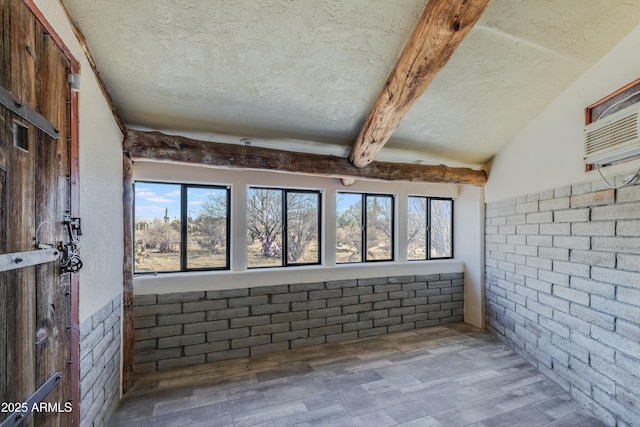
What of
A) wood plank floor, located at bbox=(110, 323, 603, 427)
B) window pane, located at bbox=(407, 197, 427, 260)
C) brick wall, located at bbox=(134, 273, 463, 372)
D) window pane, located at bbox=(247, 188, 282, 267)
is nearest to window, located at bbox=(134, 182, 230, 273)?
window pane, located at bbox=(247, 188, 282, 267)

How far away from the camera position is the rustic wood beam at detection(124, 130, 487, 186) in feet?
8.43

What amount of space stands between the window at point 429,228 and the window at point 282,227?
1581 millimetres

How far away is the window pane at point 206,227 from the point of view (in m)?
3.31

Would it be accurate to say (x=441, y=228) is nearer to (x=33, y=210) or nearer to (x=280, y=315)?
(x=280, y=315)

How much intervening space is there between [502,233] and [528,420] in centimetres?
215

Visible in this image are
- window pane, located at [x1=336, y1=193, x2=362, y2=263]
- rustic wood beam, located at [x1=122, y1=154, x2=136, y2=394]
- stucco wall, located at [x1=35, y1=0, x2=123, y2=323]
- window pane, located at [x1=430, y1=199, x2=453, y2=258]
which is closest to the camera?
stucco wall, located at [x1=35, y1=0, x2=123, y2=323]

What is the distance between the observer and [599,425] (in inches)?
85.1

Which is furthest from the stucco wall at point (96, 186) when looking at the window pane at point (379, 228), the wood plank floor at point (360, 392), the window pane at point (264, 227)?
the window pane at point (379, 228)

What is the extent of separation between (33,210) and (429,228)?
4.53 meters

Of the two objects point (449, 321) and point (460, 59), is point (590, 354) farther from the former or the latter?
point (460, 59)

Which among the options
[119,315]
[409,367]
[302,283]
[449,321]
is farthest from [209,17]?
[449,321]

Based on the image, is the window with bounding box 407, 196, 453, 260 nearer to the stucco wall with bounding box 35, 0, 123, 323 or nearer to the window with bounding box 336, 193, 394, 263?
the window with bounding box 336, 193, 394, 263

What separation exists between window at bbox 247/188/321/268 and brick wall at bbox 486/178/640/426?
2511 mm

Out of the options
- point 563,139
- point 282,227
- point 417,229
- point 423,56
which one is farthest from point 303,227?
point 563,139
